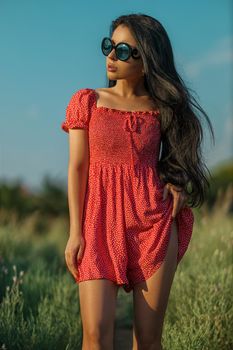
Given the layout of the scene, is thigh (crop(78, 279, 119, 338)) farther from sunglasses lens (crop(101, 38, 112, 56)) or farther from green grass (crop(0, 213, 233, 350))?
sunglasses lens (crop(101, 38, 112, 56))

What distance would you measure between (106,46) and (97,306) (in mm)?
1274

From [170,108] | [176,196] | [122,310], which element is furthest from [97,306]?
[122,310]

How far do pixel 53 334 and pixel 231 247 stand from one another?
2774 millimetres

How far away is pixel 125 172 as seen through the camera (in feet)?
11.5

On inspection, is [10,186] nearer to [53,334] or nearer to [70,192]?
Result: [53,334]

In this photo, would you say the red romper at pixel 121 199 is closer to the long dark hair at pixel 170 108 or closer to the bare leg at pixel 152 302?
the bare leg at pixel 152 302

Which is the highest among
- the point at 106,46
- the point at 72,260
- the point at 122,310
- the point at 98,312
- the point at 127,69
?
the point at 106,46

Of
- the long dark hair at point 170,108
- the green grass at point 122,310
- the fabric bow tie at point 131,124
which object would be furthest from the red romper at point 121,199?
the green grass at point 122,310

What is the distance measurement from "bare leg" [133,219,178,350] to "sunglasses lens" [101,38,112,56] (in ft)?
3.11

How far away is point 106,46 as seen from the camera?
11.8 ft

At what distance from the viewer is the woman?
11.1 feet

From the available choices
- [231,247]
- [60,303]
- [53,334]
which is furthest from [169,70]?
[231,247]

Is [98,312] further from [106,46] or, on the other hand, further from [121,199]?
[106,46]

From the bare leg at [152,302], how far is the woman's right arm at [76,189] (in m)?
0.34
